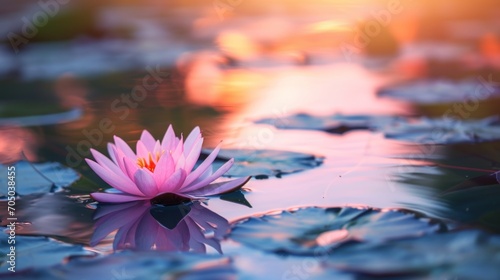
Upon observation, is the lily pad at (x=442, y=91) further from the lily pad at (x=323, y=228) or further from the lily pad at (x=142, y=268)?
the lily pad at (x=142, y=268)

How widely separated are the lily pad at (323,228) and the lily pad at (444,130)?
776mm

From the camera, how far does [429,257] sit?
105cm

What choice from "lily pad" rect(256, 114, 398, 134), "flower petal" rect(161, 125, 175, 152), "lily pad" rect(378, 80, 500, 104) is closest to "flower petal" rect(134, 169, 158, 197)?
"flower petal" rect(161, 125, 175, 152)

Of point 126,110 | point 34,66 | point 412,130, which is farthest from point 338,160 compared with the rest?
point 34,66

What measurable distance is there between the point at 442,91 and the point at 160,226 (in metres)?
1.80

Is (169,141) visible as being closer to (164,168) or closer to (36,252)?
(164,168)

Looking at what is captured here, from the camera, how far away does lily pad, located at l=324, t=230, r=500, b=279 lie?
100cm

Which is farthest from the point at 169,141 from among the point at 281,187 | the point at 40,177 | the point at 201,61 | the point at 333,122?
the point at 201,61

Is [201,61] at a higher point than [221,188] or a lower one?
higher

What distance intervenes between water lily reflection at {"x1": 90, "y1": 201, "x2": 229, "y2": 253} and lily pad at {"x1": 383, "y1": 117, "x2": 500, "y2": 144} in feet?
2.78

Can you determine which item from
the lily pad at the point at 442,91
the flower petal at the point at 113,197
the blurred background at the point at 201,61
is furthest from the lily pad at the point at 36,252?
the lily pad at the point at 442,91

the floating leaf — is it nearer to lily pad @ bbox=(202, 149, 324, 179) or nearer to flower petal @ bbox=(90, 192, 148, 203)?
lily pad @ bbox=(202, 149, 324, 179)

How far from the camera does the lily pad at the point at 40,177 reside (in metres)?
1.60

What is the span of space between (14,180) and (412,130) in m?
1.16
